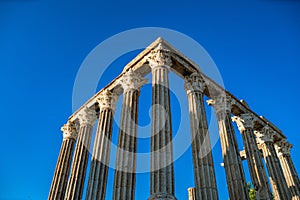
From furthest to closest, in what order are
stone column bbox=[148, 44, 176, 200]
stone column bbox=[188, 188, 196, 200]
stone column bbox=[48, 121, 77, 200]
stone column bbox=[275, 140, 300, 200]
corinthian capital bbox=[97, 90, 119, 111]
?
stone column bbox=[275, 140, 300, 200]
corinthian capital bbox=[97, 90, 119, 111]
stone column bbox=[48, 121, 77, 200]
stone column bbox=[188, 188, 196, 200]
stone column bbox=[148, 44, 176, 200]

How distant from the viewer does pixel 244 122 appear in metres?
36.0

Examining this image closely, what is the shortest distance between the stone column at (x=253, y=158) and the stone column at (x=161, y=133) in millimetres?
13446

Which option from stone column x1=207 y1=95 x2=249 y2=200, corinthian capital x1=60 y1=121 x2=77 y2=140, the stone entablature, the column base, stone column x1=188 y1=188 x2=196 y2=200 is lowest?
the column base

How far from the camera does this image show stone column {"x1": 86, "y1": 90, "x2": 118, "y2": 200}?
2689 centimetres

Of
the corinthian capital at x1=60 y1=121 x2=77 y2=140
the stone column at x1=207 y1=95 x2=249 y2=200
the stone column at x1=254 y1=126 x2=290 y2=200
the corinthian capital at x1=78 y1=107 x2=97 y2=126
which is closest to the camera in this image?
the stone column at x1=207 y1=95 x2=249 y2=200

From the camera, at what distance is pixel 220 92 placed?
33750 mm

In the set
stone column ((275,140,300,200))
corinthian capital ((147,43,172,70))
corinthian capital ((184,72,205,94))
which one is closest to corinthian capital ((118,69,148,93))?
corinthian capital ((147,43,172,70))

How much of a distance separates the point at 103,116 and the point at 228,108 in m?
14.7

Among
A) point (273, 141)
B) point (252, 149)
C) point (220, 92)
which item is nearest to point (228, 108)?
point (220, 92)

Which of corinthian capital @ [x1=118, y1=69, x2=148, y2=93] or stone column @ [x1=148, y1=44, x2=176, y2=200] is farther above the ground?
corinthian capital @ [x1=118, y1=69, x2=148, y2=93]

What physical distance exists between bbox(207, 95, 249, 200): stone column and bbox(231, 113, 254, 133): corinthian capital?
161 inches

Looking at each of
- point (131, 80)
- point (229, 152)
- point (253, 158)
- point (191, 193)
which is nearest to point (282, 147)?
point (253, 158)

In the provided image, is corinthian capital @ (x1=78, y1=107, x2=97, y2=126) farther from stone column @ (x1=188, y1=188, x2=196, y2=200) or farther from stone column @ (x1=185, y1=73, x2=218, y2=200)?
stone column @ (x1=188, y1=188, x2=196, y2=200)

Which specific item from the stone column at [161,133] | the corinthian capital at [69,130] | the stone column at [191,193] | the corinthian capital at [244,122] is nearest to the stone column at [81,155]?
the corinthian capital at [69,130]
